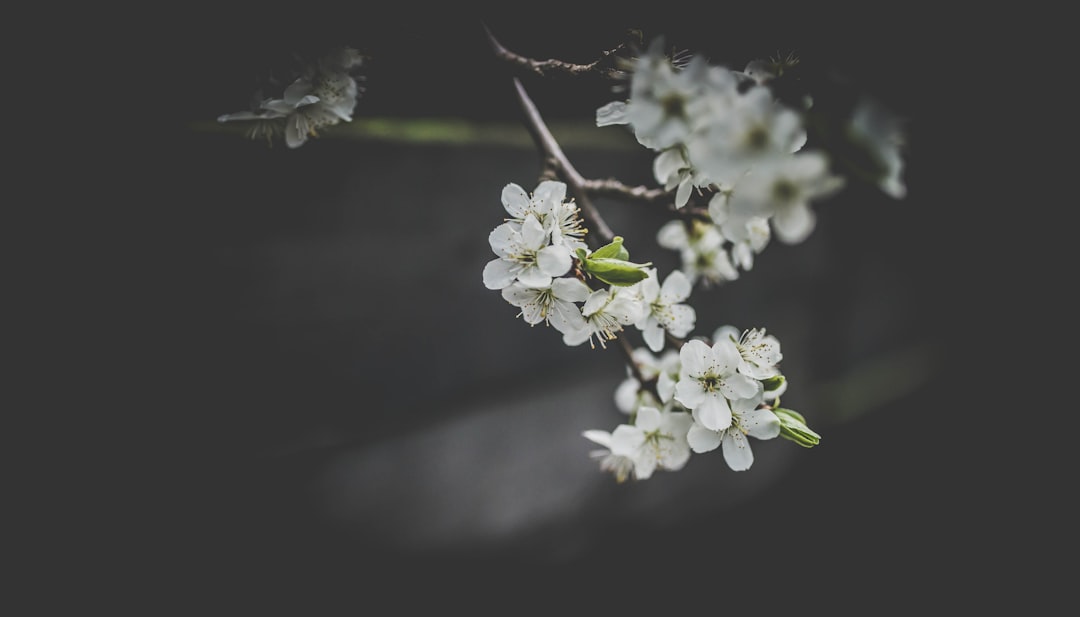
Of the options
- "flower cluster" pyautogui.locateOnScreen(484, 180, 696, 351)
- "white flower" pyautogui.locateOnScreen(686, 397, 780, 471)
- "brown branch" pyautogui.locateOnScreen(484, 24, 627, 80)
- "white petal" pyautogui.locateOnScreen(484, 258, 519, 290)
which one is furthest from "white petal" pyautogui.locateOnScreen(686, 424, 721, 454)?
"brown branch" pyautogui.locateOnScreen(484, 24, 627, 80)

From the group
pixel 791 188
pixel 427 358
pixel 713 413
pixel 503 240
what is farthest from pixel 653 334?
pixel 427 358

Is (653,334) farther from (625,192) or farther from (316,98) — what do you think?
(316,98)

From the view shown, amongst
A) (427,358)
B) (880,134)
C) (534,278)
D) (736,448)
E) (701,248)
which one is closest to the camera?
(880,134)

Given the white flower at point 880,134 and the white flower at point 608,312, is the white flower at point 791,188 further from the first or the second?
the white flower at point 608,312

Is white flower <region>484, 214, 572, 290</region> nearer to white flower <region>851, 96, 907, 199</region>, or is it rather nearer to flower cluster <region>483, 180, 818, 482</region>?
flower cluster <region>483, 180, 818, 482</region>

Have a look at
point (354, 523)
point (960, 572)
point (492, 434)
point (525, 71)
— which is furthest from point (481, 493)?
point (960, 572)

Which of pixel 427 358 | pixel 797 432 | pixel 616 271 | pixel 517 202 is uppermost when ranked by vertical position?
pixel 427 358
